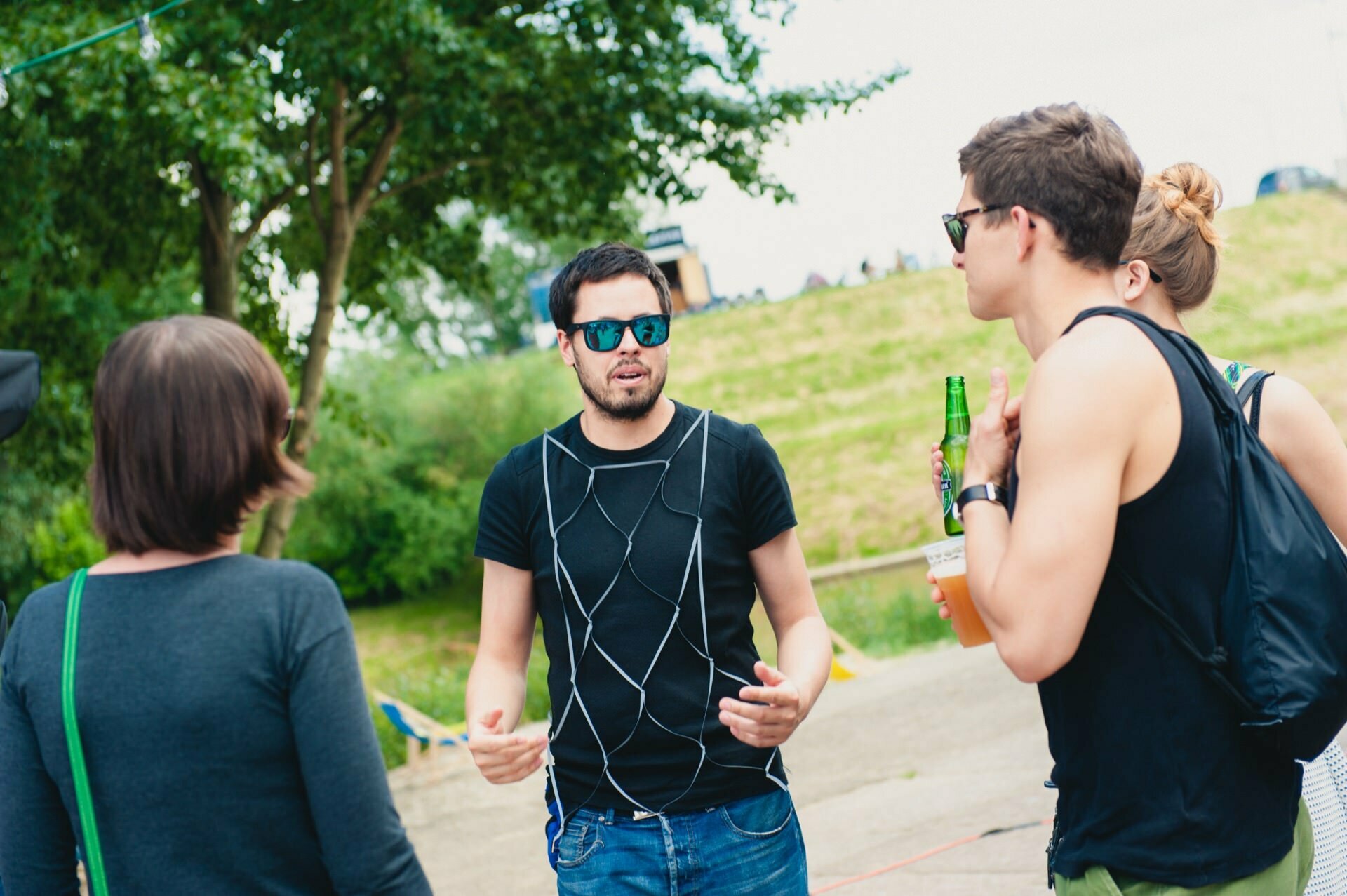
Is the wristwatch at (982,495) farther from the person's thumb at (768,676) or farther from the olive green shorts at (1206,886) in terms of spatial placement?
the person's thumb at (768,676)

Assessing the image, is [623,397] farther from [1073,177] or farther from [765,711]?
[1073,177]

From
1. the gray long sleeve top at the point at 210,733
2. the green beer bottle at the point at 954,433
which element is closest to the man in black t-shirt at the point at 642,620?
the green beer bottle at the point at 954,433

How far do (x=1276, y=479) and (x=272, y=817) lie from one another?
5.45 feet

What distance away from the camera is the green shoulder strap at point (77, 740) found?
6.24ft

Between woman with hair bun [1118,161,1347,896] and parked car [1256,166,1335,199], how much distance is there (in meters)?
55.7

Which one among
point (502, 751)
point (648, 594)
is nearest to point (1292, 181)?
point (648, 594)

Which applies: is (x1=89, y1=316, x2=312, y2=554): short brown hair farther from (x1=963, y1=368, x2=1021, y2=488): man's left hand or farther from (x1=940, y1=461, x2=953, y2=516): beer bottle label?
(x1=940, y1=461, x2=953, y2=516): beer bottle label

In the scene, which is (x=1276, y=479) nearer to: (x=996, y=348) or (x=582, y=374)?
(x=582, y=374)

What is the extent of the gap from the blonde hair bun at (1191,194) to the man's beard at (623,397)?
128cm

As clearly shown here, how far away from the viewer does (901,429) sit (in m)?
37.1

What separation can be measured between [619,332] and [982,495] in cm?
126

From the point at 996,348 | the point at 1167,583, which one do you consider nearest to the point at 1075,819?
the point at 1167,583

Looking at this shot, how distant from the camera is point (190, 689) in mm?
1885

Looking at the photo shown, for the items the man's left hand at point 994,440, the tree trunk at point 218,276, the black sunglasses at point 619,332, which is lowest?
the man's left hand at point 994,440
